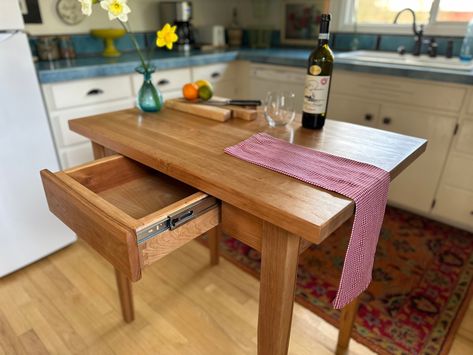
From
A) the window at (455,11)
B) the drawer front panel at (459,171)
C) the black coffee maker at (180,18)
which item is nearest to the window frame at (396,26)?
the window at (455,11)

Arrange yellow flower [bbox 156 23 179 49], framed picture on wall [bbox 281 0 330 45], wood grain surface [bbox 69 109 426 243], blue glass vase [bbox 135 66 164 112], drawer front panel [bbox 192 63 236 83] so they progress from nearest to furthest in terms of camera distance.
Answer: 1. wood grain surface [bbox 69 109 426 243]
2. yellow flower [bbox 156 23 179 49]
3. blue glass vase [bbox 135 66 164 112]
4. drawer front panel [bbox 192 63 236 83]
5. framed picture on wall [bbox 281 0 330 45]

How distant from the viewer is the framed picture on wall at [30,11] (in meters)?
2.12

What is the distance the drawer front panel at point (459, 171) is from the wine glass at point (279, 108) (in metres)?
1.26

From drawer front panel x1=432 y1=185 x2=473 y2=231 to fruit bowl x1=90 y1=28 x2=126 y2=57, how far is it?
7.58ft

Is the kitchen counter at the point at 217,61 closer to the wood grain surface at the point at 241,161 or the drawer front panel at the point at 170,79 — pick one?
the drawer front panel at the point at 170,79

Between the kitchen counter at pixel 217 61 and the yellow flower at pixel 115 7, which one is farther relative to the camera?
the kitchen counter at pixel 217 61

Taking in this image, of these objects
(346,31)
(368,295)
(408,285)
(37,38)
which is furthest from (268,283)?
(346,31)

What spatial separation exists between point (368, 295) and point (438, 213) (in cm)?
86

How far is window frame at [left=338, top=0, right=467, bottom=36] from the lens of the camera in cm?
219

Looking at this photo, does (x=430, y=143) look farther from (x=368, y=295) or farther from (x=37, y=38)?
(x=37, y=38)

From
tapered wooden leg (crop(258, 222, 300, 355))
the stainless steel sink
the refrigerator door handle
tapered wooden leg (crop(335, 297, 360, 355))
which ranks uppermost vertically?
the refrigerator door handle

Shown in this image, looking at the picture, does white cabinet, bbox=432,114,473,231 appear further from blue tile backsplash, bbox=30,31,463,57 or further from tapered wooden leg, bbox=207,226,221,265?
Result: tapered wooden leg, bbox=207,226,221,265

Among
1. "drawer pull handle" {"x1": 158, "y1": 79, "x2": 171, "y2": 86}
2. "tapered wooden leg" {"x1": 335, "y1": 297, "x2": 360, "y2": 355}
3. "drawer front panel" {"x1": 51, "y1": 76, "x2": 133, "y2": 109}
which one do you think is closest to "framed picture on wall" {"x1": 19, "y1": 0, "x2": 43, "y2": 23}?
"drawer front panel" {"x1": 51, "y1": 76, "x2": 133, "y2": 109}

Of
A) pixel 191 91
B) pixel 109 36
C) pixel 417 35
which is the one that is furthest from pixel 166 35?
pixel 417 35
